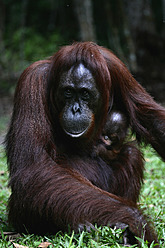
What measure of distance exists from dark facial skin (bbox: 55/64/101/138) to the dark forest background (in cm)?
523

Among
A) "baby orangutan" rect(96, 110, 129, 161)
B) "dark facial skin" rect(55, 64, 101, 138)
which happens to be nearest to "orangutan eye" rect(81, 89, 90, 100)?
"dark facial skin" rect(55, 64, 101, 138)

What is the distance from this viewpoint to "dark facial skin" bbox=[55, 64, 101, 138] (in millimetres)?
3184

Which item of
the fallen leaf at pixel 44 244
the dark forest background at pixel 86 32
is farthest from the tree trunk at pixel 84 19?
the fallen leaf at pixel 44 244

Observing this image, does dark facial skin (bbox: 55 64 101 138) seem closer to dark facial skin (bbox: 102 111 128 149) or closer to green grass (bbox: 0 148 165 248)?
dark facial skin (bbox: 102 111 128 149)

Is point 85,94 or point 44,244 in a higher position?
point 85,94

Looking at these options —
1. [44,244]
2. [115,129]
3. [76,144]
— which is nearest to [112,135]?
[115,129]

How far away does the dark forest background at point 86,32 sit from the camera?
421 inches

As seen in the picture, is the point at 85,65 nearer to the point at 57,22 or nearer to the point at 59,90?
the point at 59,90

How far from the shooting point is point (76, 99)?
3.25 metres

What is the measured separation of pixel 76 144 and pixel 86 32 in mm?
7113

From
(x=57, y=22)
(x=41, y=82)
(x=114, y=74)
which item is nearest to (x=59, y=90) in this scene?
(x=41, y=82)

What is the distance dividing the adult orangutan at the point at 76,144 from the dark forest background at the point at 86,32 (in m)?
4.99

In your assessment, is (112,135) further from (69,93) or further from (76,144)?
(69,93)

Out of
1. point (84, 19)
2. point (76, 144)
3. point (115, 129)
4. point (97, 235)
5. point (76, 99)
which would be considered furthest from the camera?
point (84, 19)
